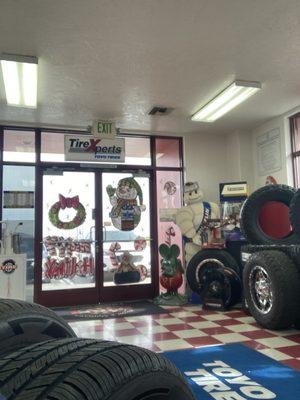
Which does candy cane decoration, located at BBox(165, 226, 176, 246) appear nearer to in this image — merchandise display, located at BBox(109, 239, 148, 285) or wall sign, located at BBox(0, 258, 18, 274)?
merchandise display, located at BBox(109, 239, 148, 285)

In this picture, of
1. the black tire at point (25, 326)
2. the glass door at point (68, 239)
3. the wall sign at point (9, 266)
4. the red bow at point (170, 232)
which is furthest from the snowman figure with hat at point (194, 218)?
the black tire at point (25, 326)

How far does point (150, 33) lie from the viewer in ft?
11.3

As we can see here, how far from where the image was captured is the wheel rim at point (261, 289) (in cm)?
397

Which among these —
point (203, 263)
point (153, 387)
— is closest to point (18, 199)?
point (203, 263)

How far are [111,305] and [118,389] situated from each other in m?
5.33

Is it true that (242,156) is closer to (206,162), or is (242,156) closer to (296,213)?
(206,162)

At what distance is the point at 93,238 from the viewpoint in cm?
627

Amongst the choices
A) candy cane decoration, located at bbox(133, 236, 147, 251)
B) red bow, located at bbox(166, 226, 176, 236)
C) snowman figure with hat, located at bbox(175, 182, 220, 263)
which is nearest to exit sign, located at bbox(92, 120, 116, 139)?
snowman figure with hat, located at bbox(175, 182, 220, 263)

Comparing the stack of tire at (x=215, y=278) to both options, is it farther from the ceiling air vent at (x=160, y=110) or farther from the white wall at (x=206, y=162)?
the ceiling air vent at (x=160, y=110)

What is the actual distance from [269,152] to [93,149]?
294cm

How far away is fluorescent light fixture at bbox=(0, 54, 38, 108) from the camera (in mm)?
3789

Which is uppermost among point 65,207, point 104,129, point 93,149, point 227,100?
point 227,100

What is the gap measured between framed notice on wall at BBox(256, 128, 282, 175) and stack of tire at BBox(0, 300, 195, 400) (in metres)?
5.57

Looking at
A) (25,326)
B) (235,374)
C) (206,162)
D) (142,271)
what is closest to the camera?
(25,326)
